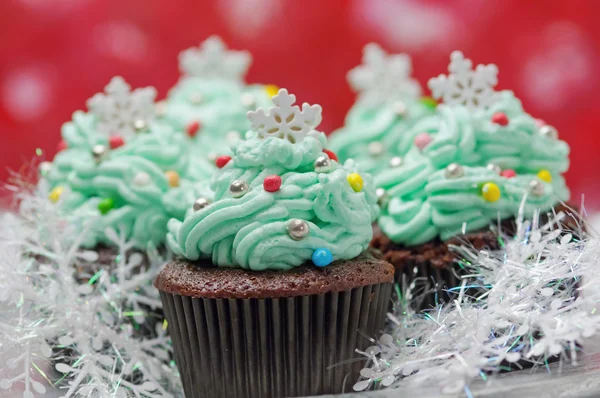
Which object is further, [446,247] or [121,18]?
[121,18]

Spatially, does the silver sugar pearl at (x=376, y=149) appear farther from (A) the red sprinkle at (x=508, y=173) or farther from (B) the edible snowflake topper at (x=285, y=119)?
(B) the edible snowflake topper at (x=285, y=119)

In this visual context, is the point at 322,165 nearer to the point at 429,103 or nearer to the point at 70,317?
the point at 70,317

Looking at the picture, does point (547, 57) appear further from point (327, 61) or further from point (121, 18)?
point (121, 18)

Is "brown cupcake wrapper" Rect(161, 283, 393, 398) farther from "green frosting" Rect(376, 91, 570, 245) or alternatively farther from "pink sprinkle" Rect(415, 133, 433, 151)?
"pink sprinkle" Rect(415, 133, 433, 151)

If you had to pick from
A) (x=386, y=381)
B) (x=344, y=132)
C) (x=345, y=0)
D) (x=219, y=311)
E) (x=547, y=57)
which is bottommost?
(x=386, y=381)

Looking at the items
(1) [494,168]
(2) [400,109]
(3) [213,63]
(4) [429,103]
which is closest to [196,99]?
(3) [213,63]

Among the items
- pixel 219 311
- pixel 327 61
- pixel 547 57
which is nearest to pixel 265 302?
pixel 219 311
